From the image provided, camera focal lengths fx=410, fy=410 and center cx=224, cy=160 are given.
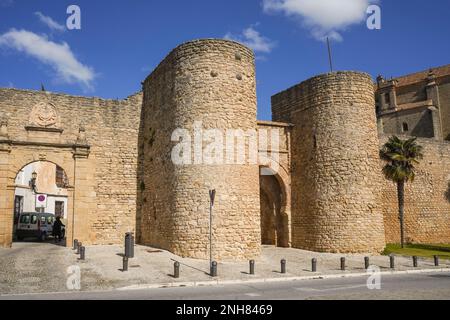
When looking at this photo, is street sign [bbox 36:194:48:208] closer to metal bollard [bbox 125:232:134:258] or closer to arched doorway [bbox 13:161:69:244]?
arched doorway [bbox 13:161:69:244]

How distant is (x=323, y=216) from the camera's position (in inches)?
725

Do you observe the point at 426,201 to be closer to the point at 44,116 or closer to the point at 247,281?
the point at 247,281

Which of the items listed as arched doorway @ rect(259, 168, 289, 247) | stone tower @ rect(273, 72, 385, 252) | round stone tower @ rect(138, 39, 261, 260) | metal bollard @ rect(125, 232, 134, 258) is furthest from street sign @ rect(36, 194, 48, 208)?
metal bollard @ rect(125, 232, 134, 258)

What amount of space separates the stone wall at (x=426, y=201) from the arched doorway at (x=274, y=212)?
23.5ft

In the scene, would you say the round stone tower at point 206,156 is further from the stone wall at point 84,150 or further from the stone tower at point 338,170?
the stone tower at point 338,170

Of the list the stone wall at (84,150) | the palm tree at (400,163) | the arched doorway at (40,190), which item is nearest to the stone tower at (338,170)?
the palm tree at (400,163)

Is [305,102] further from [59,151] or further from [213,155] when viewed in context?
[59,151]

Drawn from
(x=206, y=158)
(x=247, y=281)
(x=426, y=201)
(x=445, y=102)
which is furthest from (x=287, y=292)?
(x=445, y=102)

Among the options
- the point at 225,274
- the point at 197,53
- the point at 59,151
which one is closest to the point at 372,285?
the point at 225,274

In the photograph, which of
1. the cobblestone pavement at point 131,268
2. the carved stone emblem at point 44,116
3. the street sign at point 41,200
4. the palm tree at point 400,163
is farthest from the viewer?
the street sign at point 41,200

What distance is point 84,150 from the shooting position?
17656mm

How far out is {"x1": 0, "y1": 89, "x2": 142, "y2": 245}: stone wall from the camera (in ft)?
56.0

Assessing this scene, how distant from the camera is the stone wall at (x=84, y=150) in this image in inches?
672

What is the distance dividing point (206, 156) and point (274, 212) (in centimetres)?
743
